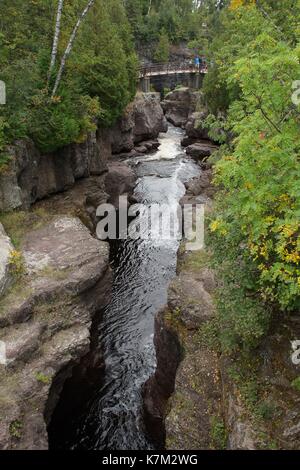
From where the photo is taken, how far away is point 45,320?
13.9 m

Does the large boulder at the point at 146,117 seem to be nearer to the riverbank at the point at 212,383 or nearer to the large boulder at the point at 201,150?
the large boulder at the point at 201,150

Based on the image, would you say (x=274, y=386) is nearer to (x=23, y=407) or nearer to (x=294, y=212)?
(x=294, y=212)

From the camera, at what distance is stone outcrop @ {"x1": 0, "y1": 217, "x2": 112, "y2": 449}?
35.9 feet

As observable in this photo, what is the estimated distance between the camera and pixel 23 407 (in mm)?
11102

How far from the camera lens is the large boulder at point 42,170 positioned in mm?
19016

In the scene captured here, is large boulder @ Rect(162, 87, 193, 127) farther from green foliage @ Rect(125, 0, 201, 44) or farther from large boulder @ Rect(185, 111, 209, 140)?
green foliage @ Rect(125, 0, 201, 44)

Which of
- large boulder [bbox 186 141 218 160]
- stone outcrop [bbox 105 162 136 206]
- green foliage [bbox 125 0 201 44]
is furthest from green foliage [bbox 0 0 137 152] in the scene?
green foliage [bbox 125 0 201 44]

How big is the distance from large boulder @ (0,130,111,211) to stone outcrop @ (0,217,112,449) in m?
2.33

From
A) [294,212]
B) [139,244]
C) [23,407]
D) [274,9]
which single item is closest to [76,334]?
[23,407]

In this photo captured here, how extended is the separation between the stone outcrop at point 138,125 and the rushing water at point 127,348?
15.5 meters

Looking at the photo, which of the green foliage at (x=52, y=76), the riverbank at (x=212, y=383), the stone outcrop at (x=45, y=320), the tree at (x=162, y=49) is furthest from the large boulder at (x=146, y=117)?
the riverbank at (x=212, y=383)

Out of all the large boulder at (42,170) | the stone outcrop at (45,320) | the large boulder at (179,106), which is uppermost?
the large boulder at (179,106)

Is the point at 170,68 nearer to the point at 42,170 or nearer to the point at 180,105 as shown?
the point at 180,105

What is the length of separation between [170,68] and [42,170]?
1997 inches
